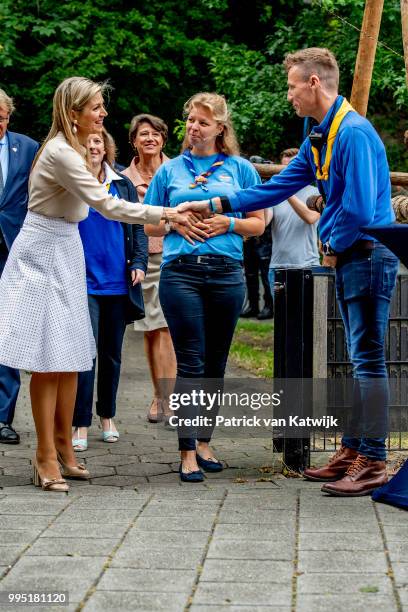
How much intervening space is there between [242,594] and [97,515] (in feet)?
4.66

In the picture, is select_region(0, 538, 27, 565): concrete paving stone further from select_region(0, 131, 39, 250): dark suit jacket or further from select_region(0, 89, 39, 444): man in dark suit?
select_region(0, 131, 39, 250): dark suit jacket

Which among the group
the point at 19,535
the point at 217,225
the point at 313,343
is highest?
Result: the point at 217,225

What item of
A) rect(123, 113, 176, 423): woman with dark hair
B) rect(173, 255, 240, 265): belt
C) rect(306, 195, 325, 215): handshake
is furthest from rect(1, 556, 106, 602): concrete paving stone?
rect(123, 113, 176, 423): woman with dark hair

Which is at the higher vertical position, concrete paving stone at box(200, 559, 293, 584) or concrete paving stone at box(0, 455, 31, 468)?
concrete paving stone at box(200, 559, 293, 584)

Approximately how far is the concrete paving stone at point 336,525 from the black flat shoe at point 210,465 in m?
1.45

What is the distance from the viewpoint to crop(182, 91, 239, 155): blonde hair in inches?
256

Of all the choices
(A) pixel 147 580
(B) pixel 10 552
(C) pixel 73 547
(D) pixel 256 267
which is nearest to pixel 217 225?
(C) pixel 73 547

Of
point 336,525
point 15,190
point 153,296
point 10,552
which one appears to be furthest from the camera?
point 153,296

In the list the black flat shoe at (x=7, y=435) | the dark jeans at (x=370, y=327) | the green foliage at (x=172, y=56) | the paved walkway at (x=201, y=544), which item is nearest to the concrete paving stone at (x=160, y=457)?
the paved walkway at (x=201, y=544)

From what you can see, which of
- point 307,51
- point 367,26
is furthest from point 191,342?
point 367,26

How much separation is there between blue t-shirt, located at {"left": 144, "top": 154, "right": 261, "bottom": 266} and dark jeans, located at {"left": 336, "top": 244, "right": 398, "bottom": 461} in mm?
761

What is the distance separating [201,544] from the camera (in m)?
4.80

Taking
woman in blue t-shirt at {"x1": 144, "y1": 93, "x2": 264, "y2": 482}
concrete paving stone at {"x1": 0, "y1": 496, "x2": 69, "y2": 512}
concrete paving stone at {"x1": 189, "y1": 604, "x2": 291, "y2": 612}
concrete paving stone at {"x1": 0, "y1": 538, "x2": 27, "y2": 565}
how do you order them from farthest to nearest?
woman in blue t-shirt at {"x1": 144, "y1": 93, "x2": 264, "y2": 482}, concrete paving stone at {"x1": 0, "y1": 496, "x2": 69, "y2": 512}, concrete paving stone at {"x1": 0, "y1": 538, "x2": 27, "y2": 565}, concrete paving stone at {"x1": 189, "y1": 604, "x2": 291, "y2": 612}

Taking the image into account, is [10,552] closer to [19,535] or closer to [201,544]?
[19,535]
